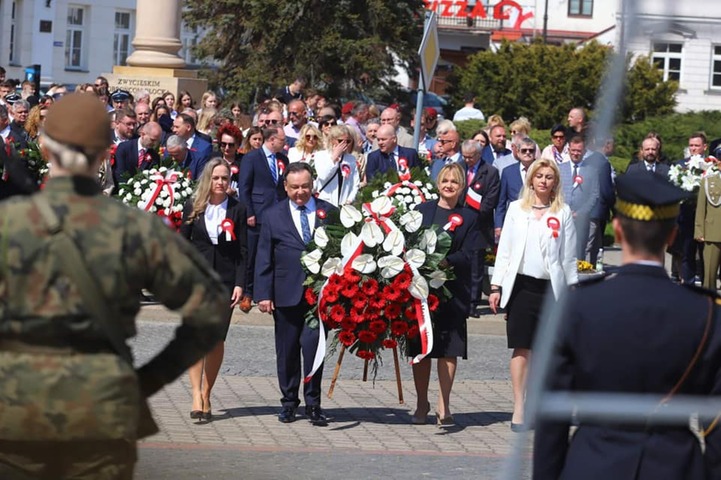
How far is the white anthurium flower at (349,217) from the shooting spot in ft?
36.1

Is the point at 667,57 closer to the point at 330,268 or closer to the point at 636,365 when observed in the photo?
the point at 636,365

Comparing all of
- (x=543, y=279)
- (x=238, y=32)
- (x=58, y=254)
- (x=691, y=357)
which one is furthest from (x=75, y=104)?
(x=238, y=32)

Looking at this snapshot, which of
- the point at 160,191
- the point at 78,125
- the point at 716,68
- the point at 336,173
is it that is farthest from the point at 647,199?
the point at 160,191

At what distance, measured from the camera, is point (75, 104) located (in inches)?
195

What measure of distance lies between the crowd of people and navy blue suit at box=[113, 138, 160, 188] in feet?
0.04

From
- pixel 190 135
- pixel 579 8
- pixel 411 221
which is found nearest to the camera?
pixel 411 221

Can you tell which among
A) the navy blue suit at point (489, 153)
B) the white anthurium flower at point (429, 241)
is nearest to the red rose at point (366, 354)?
the white anthurium flower at point (429, 241)

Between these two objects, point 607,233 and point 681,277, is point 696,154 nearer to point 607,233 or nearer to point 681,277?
point 681,277

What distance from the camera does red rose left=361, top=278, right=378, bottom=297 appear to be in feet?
35.6

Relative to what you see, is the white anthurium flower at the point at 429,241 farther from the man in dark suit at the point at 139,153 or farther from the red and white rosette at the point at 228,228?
the man in dark suit at the point at 139,153

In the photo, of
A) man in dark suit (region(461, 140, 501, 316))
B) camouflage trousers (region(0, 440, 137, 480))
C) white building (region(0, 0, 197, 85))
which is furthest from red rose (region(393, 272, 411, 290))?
white building (region(0, 0, 197, 85))

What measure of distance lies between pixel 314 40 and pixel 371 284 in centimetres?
3028

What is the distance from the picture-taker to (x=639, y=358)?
485 cm

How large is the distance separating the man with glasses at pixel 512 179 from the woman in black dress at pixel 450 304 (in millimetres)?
4920
